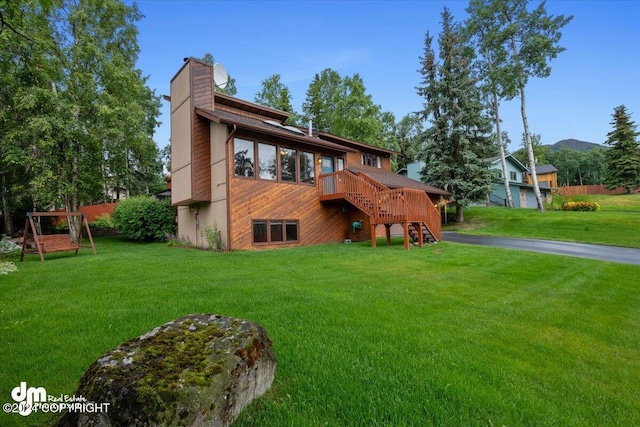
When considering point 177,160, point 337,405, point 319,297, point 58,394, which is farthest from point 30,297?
point 177,160

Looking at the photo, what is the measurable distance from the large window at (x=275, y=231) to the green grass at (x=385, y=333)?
521 centimetres

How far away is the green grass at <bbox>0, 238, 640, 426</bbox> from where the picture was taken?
2428 mm

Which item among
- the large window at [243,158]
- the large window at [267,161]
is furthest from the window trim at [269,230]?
the large window at [243,158]

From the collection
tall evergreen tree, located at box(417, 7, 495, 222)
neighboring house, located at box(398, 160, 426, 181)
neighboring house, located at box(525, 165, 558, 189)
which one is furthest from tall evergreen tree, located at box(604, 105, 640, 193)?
tall evergreen tree, located at box(417, 7, 495, 222)

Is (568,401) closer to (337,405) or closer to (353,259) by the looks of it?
(337,405)

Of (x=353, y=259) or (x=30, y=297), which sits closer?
(x=30, y=297)

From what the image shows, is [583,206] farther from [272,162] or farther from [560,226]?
[272,162]

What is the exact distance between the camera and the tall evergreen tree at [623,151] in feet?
107

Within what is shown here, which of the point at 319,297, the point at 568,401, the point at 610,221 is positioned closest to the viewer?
the point at 568,401

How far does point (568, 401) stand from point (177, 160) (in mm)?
15113

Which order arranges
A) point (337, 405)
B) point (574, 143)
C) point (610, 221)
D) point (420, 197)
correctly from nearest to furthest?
point (337, 405) < point (420, 197) < point (610, 221) < point (574, 143)

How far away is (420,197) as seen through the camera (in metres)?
12.6

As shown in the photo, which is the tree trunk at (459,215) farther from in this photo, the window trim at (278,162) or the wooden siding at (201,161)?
the wooden siding at (201,161)

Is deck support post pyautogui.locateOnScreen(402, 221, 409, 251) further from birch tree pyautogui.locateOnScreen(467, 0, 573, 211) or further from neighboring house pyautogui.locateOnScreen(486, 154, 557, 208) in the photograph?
neighboring house pyautogui.locateOnScreen(486, 154, 557, 208)
